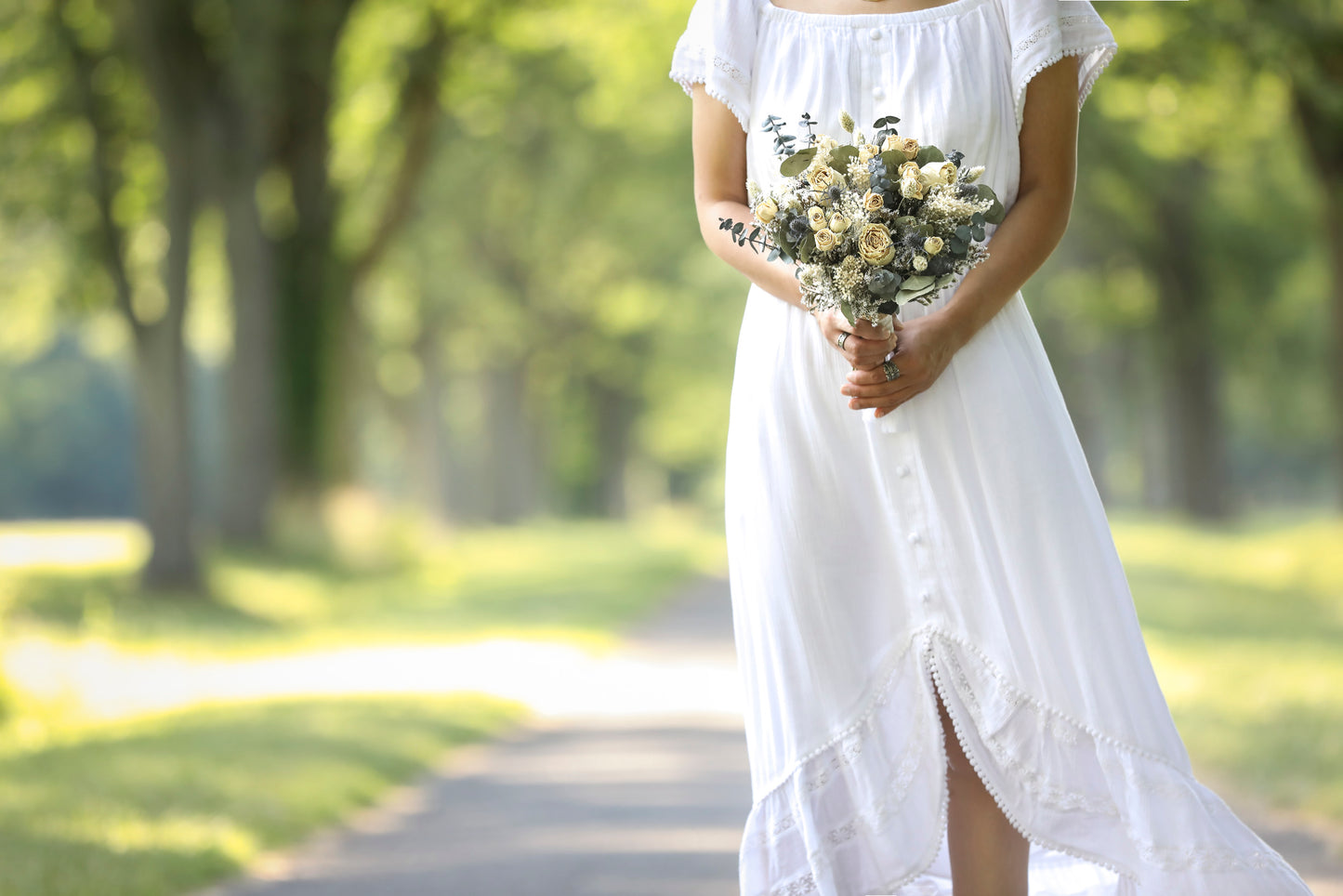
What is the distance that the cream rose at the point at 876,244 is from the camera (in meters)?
Result: 2.53

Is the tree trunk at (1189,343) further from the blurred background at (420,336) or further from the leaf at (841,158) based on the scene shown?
the leaf at (841,158)

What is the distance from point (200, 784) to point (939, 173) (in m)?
5.16

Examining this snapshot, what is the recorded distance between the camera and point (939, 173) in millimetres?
2586

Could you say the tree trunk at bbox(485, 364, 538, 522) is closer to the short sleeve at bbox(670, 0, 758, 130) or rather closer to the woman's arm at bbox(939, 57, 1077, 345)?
the short sleeve at bbox(670, 0, 758, 130)

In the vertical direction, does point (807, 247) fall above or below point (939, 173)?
below

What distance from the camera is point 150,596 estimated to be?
15.1 meters

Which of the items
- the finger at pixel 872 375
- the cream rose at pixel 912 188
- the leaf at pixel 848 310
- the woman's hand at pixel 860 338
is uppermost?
the cream rose at pixel 912 188

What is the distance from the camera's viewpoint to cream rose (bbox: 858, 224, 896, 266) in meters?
2.53

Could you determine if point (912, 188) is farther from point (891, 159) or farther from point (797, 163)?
point (797, 163)

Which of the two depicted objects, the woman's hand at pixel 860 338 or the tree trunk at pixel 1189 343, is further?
the tree trunk at pixel 1189 343

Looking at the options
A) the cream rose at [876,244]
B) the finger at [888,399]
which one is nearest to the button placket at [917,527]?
the finger at [888,399]

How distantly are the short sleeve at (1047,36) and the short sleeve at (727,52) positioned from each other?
1.65 ft

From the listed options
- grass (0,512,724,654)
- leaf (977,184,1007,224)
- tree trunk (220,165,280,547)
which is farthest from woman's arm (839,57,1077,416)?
tree trunk (220,165,280,547)

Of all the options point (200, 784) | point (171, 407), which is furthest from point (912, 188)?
point (171, 407)
